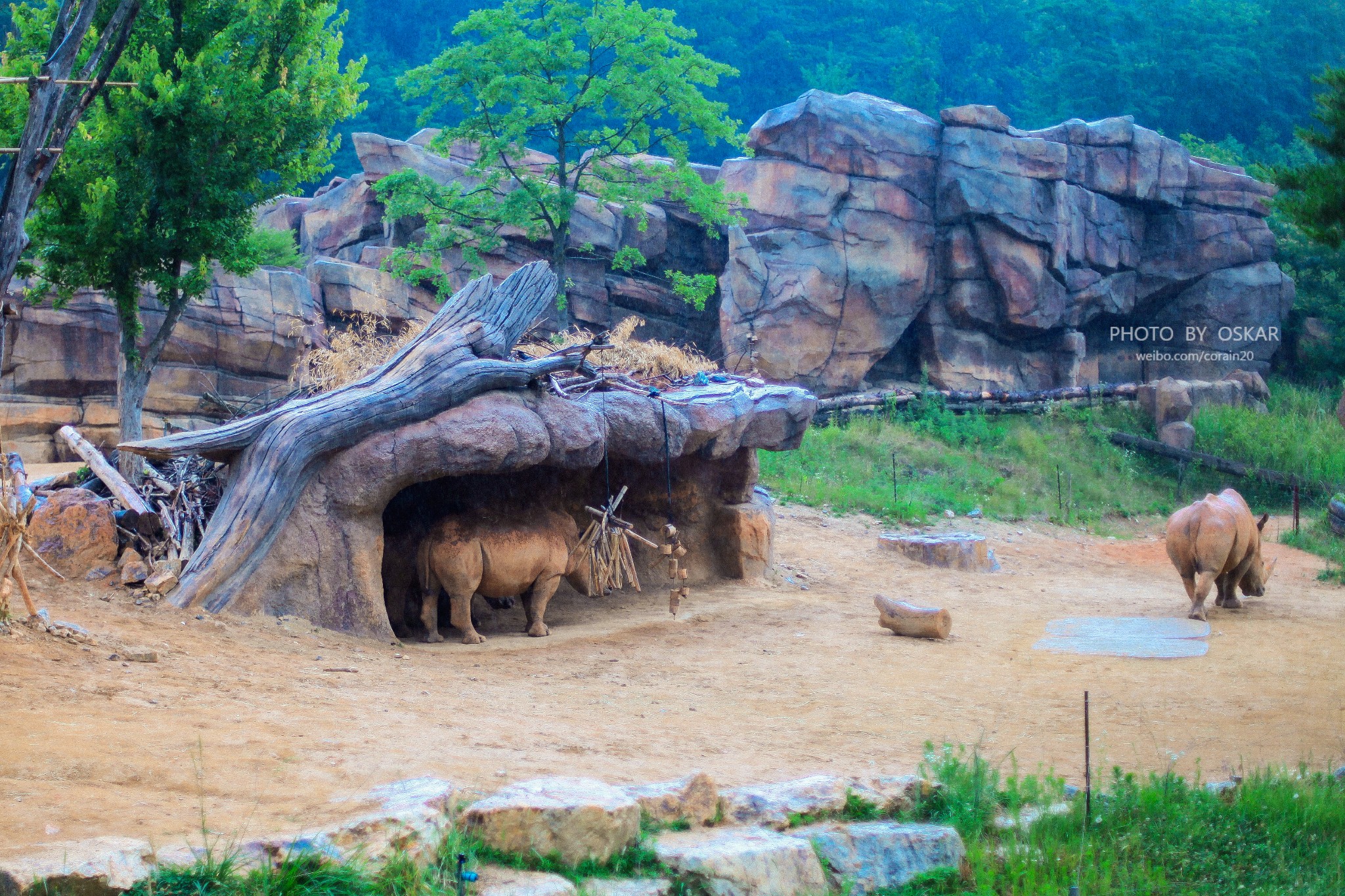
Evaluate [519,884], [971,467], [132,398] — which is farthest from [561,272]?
[519,884]

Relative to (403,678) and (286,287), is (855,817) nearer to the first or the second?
(403,678)

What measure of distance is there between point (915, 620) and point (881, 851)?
5.48m

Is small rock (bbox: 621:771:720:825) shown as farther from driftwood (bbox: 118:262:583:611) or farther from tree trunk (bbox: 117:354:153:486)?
tree trunk (bbox: 117:354:153:486)

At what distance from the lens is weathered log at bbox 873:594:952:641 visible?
→ 10008 millimetres

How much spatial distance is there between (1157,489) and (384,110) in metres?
32.5

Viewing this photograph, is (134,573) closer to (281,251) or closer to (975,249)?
(281,251)

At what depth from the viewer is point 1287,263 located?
2852cm

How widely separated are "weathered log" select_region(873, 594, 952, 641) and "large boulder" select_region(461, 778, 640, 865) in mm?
6178

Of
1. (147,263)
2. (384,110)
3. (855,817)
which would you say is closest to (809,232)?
(147,263)

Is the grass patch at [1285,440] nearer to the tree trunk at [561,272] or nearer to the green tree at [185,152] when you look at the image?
the tree trunk at [561,272]

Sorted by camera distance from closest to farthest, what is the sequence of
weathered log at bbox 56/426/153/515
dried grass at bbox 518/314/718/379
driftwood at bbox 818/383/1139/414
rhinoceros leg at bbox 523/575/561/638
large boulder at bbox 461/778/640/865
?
1. large boulder at bbox 461/778/640/865
2. weathered log at bbox 56/426/153/515
3. rhinoceros leg at bbox 523/575/561/638
4. dried grass at bbox 518/314/718/379
5. driftwood at bbox 818/383/1139/414

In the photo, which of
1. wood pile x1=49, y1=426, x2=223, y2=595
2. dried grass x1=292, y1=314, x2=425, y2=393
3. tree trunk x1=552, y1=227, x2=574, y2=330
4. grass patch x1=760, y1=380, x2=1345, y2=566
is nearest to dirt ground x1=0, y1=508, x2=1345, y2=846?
wood pile x1=49, y1=426, x2=223, y2=595

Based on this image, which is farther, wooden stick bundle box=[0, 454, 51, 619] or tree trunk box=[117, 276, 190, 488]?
tree trunk box=[117, 276, 190, 488]

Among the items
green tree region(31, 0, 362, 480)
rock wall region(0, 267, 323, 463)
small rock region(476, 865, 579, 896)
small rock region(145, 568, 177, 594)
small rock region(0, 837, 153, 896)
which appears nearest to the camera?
small rock region(0, 837, 153, 896)
